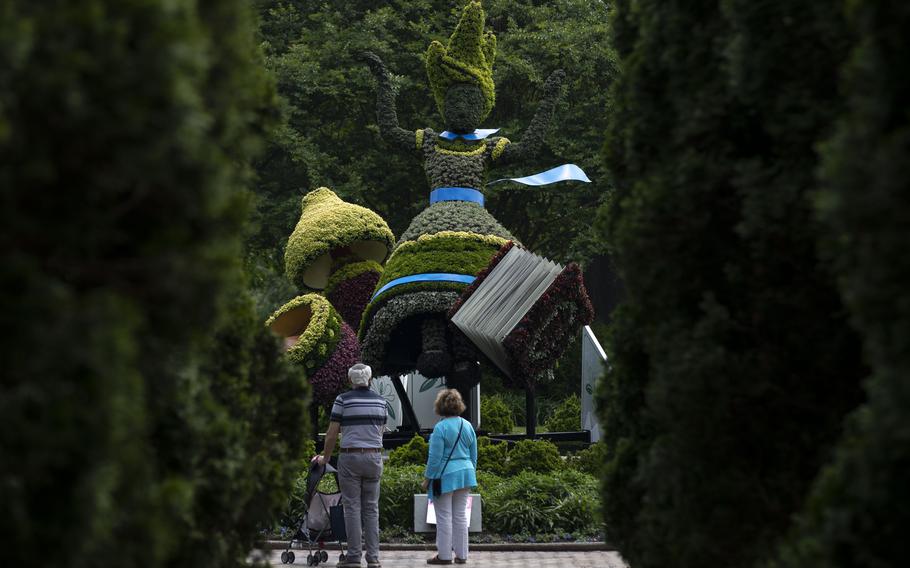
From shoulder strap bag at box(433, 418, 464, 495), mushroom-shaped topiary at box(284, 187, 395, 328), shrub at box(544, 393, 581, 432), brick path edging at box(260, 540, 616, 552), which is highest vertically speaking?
mushroom-shaped topiary at box(284, 187, 395, 328)

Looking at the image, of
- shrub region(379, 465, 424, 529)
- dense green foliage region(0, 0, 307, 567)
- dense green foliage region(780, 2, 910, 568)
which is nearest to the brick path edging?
shrub region(379, 465, 424, 529)

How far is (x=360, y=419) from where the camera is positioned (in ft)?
33.8

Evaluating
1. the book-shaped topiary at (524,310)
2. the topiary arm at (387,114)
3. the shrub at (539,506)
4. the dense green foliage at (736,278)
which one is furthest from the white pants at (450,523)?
the topiary arm at (387,114)

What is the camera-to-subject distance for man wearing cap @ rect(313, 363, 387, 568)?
405 inches

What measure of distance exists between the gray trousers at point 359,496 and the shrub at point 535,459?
197 inches

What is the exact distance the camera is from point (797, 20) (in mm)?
4668

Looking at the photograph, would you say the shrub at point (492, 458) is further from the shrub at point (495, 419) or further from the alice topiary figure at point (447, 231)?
the shrub at point (495, 419)

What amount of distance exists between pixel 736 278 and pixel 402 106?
23.7 metres

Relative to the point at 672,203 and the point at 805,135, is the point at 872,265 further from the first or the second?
the point at 672,203

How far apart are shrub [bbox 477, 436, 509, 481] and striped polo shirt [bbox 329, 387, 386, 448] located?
5.34 m

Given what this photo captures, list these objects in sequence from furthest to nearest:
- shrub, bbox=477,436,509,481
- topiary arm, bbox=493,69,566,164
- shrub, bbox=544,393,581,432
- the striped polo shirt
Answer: shrub, bbox=544,393,581,432 → topiary arm, bbox=493,69,566,164 → shrub, bbox=477,436,509,481 → the striped polo shirt

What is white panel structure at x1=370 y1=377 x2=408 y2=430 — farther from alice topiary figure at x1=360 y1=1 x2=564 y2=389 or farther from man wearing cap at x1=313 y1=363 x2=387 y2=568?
man wearing cap at x1=313 y1=363 x2=387 y2=568

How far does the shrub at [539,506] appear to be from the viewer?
13.3m

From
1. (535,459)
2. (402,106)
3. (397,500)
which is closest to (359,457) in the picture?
(397,500)
